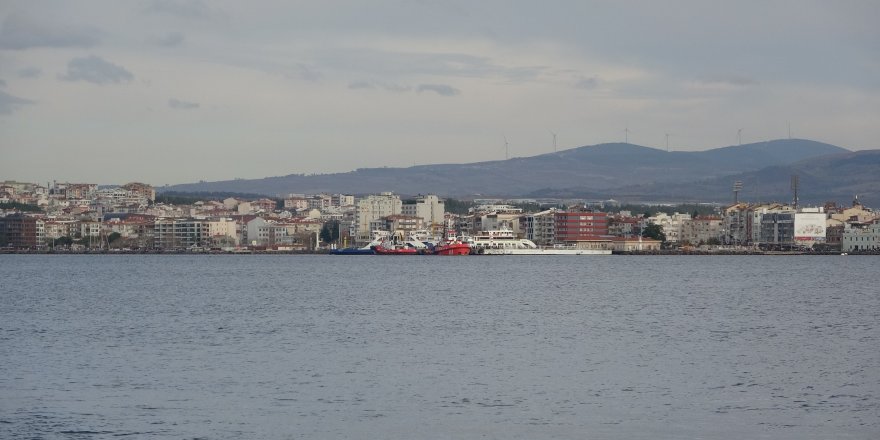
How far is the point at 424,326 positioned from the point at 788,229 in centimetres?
8031

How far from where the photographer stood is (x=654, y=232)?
10794 centimetres

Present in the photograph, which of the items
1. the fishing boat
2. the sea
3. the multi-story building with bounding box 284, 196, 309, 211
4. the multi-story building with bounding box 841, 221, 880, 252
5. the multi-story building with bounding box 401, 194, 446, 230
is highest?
the multi-story building with bounding box 284, 196, 309, 211

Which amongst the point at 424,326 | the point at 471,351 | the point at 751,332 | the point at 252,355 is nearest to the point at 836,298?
the point at 751,332

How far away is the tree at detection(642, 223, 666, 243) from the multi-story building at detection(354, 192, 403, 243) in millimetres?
23860

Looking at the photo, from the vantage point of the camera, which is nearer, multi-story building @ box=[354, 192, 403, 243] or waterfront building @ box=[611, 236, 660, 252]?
waterfront building @ box=[611, 236, 660, 252]

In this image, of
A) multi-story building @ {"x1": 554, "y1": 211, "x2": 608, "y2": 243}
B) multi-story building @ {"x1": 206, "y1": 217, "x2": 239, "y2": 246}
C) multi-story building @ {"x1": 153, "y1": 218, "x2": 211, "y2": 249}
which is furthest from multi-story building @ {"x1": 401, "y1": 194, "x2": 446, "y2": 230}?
multi-story building @ {"x1": 153, "y1": 218, "x2": 211, "y2": 249}

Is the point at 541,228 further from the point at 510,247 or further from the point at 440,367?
the point at 440,367

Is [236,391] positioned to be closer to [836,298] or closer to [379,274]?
[836,298]

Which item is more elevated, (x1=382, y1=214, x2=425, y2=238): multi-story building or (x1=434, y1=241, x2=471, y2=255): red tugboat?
(x1=382, y1=214, x2=425, y2=238): multi-story building

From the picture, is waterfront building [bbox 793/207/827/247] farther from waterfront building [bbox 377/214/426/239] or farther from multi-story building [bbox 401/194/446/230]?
multi-story building [bbox 401/194/446/230]

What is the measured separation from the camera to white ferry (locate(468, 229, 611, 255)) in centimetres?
9694

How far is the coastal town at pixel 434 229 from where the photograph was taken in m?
103

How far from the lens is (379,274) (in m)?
58.5

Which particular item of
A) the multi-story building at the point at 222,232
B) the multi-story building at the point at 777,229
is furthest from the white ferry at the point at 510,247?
the multi-story building at the point at 222,232
